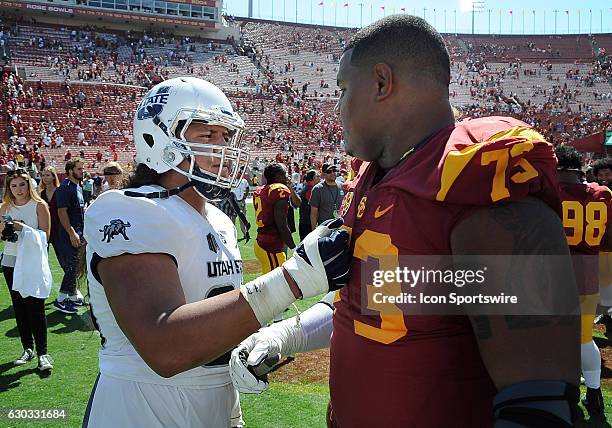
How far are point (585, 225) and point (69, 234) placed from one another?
20.6 ft

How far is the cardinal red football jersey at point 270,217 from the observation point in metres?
7.12

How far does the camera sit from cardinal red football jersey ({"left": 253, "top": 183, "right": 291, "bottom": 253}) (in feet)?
23.4

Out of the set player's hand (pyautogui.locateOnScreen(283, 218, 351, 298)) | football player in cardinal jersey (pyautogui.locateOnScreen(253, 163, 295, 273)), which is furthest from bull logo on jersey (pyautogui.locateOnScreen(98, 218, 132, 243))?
football player in cardinal jersey (pyautogui.locateOnScreen(253, 163, 295, 273))

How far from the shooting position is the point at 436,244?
1.42 meters

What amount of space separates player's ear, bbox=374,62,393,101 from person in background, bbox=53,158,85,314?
6.74 meters

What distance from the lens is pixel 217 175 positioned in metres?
2.24

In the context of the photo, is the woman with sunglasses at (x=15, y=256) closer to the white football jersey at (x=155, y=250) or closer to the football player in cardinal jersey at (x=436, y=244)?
the white football jersey at (x=155, y=250)

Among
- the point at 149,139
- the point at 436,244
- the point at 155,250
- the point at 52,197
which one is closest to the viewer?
the point at 436,244

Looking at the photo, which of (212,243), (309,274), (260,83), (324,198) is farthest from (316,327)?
(260,83)

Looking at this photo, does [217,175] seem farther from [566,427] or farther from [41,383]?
[41,383]

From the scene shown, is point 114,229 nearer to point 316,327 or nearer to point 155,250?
point 155,250

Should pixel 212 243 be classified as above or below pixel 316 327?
above

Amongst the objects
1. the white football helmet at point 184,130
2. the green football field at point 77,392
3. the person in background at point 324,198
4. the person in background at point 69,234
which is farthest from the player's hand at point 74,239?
the white football helmet at point 184,130

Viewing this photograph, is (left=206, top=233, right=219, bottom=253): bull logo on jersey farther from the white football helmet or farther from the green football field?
the green football field
